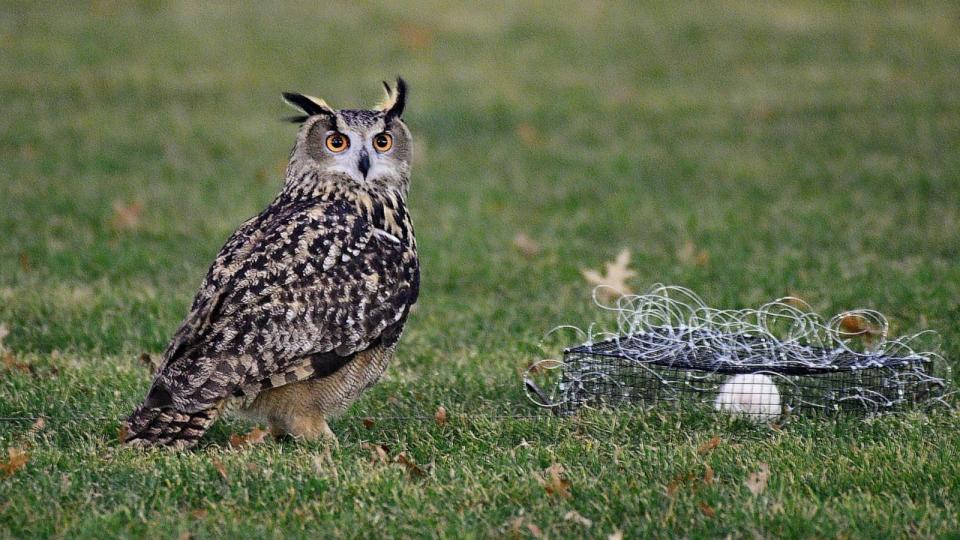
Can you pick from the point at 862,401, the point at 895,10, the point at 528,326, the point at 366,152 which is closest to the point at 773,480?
the point at 862,401

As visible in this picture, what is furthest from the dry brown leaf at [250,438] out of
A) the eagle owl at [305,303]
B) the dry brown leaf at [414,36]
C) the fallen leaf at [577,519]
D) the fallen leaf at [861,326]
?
the dry brown leaf at [414,36]

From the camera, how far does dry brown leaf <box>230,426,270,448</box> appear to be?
5.39m

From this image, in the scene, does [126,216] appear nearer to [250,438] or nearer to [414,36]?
[250,438]

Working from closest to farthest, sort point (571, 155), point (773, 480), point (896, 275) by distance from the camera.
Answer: point (773, 480) < point (896, 275) < point (571, 155)

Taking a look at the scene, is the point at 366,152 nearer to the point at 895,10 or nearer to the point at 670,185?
the point at 670,185

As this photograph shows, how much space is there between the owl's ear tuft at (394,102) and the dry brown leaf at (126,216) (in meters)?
4.44

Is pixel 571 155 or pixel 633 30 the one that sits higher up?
pixel 633 30

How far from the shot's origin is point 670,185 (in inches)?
464

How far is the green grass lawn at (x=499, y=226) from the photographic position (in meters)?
4.70

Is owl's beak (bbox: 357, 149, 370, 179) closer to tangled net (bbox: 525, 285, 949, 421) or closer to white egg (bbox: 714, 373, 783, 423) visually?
tangled net (bbox: 525, 285, 949, 421)

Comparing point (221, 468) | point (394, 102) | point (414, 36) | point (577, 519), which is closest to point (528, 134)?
point (414, 36)

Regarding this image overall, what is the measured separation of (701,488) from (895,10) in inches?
677

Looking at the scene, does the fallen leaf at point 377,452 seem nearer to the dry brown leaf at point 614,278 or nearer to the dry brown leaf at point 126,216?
the dry brown leaf at point 614,278

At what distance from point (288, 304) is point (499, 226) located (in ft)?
16.6
